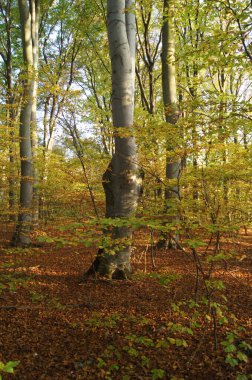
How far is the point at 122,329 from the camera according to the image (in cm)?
350

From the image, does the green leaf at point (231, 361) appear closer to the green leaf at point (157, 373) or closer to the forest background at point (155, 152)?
the forest background at point (155, 152)

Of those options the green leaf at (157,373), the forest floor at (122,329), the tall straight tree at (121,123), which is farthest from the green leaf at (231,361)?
the tall straight tree at (121,123)

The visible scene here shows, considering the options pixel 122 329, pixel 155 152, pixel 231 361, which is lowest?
pixel 122 329

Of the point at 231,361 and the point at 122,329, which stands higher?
the point at 231,361

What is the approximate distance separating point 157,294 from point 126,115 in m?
3.06

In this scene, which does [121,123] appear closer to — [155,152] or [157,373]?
[155,152]

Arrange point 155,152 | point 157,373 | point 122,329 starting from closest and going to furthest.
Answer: point 157,373, point 122,329, point 155,152

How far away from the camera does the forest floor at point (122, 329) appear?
8.86ft

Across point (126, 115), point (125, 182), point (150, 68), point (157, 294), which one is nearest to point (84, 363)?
point (157, 294)

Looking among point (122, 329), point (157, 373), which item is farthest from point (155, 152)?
point (157, 373)

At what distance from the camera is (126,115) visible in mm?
4801

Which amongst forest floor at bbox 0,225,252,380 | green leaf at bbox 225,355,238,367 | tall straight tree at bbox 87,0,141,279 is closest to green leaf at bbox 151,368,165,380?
forest floor at bbox 0,225,252,380

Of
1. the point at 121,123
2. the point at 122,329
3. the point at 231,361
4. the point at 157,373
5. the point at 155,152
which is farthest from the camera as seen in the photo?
the point at 155,152

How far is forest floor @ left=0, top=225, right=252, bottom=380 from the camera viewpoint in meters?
2.70
